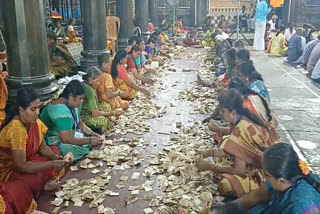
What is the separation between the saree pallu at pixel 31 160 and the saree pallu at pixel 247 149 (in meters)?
1.78

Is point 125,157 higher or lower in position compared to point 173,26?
lower

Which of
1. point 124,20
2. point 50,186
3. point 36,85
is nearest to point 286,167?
point 50,186

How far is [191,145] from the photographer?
4.88 metres

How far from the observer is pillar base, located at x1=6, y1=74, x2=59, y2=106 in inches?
192

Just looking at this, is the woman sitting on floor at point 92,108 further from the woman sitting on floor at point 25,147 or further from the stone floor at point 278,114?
the woman sitting on floor at point 25,147

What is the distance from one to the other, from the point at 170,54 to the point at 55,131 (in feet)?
31.2

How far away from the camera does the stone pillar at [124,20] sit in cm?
1113

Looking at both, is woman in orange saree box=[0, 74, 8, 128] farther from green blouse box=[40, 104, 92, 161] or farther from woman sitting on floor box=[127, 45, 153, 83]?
woman sitting on floor box=[127, 45, 153, 83]

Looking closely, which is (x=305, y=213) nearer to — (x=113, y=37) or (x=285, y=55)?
(x=113, y=37)

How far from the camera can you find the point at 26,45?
15.9ft

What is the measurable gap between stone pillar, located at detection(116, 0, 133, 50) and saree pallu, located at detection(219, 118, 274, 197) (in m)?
8.13

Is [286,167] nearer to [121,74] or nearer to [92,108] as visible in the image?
[92,108]

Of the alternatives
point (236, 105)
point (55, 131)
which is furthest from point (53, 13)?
point (236, 105)

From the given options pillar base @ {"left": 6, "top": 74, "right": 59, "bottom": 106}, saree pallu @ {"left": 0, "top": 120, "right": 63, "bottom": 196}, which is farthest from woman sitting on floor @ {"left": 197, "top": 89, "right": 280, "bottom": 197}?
pillar base @ {"left": 6, "top": 74, "right": 59, "bottom": 106}
